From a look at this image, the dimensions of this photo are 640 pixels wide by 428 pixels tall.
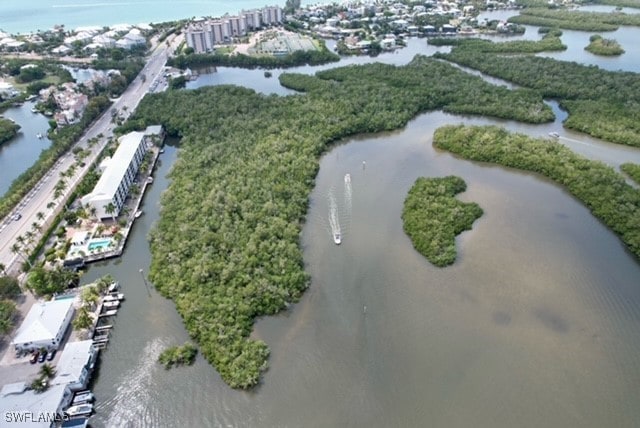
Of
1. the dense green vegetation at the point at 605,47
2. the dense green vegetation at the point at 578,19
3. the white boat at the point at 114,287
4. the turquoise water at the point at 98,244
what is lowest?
the white boat at the point at 114,287

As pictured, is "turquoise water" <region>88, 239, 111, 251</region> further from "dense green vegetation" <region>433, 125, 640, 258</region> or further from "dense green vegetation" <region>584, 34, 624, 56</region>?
"dense green vegetation" <region>584, 34, 624, 56</region>

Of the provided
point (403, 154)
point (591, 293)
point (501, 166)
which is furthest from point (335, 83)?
point (591, 293)

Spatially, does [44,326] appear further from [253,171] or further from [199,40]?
[199,40]

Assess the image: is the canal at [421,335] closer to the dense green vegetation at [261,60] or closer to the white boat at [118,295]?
the white boat at [118,295]

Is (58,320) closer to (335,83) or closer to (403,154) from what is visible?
(403,154)

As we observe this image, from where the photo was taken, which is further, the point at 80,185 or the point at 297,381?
the point at 80,185

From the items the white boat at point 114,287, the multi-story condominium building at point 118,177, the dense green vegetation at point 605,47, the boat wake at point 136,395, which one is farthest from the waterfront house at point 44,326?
the dense green vegetation at point 605,47
